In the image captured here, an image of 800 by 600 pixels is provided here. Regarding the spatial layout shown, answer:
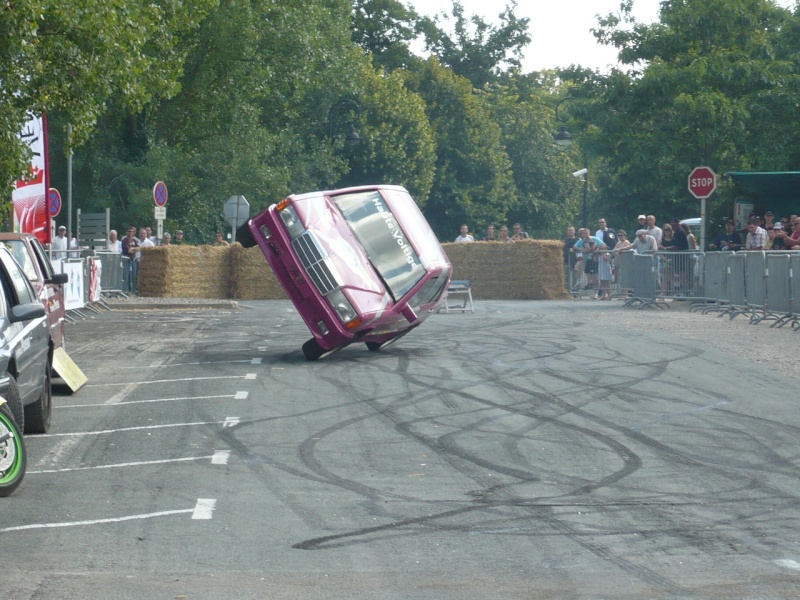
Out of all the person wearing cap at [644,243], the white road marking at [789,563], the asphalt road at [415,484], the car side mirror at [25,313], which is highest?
the person wearing cap at [644,243]

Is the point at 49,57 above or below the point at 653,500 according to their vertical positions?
above

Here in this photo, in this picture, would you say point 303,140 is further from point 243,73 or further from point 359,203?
point 359,203

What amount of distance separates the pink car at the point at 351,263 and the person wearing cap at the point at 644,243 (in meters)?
13.0

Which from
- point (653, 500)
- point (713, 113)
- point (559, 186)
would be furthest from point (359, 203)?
point (559, 186)

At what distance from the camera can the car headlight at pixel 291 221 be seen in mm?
16641

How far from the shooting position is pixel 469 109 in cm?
7081

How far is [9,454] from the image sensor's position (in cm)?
795

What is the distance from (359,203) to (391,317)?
1.81 metres

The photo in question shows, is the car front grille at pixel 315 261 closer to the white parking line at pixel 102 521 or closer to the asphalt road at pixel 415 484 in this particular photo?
the asphalt road at pixel 415 484

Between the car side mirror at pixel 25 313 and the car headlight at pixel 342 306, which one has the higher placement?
the car side mirror at pixel 25 313

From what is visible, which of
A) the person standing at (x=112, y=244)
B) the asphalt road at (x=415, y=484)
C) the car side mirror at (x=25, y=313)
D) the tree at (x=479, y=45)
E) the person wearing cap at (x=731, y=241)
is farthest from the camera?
the tree at (x=479, y=45)

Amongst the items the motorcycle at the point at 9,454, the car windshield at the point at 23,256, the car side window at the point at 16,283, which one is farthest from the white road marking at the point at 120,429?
the car windshield at the point at 23,256

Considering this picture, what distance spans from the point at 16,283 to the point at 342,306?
613 centimetres

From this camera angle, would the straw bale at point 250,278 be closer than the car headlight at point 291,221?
No
